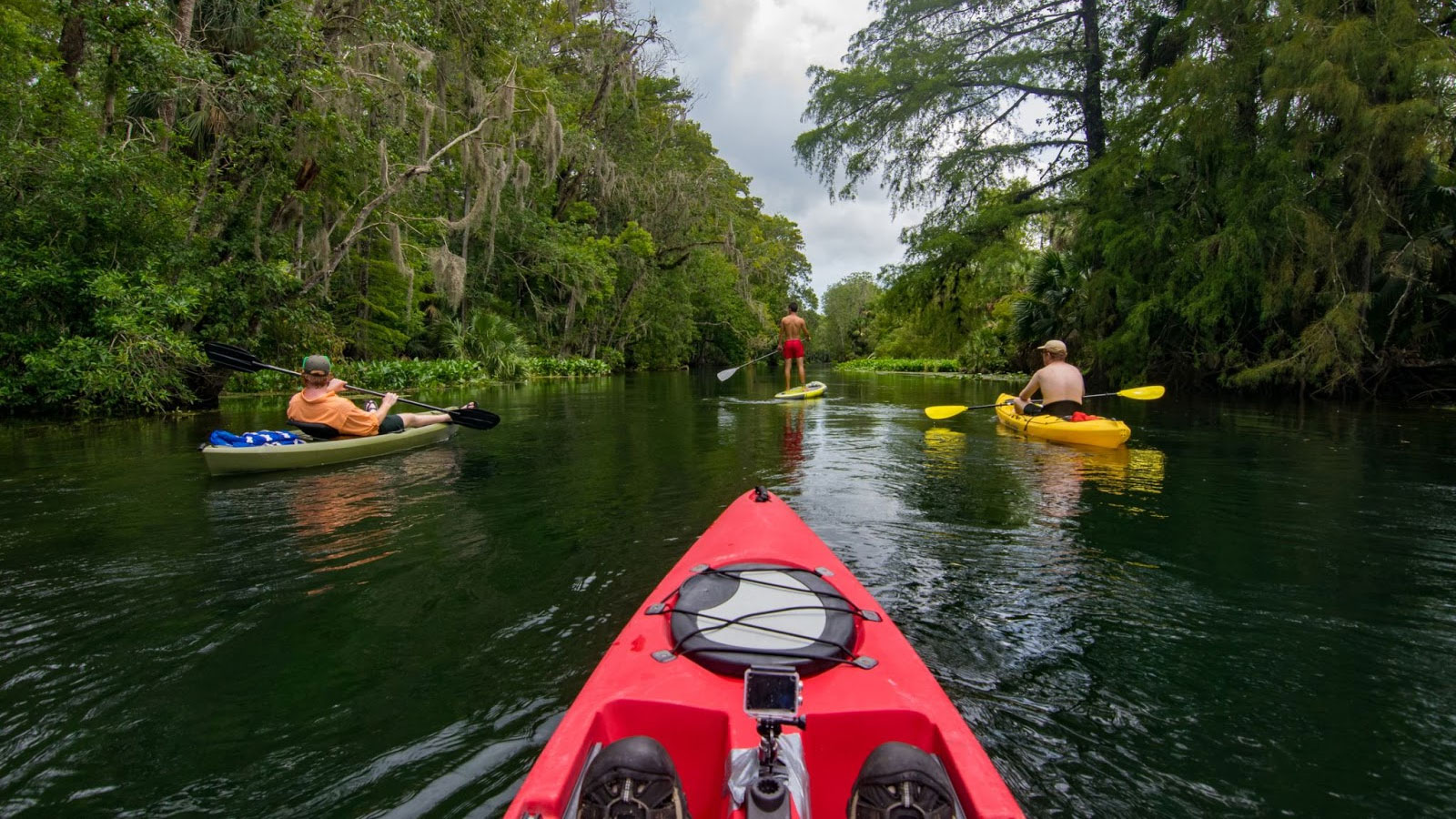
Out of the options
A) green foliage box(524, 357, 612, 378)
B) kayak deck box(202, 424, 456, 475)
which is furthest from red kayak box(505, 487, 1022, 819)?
green foliage box(524, 357, 612, 378)

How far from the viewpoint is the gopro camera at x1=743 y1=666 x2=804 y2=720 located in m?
1.68

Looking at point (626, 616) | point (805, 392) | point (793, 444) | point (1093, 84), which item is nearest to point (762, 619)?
point (626, 616)

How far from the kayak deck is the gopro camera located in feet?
19.7

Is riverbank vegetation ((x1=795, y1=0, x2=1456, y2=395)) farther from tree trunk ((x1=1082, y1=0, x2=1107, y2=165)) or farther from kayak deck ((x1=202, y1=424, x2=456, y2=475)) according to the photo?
kayak deck ((x1=202, y1=424, x2=456, y2=475))

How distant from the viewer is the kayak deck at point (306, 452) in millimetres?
6045

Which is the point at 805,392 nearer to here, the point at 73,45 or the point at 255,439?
the point at 255,439

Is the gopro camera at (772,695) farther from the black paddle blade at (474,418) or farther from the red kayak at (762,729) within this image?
the black paddle blade at (474,418)

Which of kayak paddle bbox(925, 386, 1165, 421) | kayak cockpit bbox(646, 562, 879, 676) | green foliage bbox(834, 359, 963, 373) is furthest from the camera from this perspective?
green foliage bbox(834, 359, 963, 373)

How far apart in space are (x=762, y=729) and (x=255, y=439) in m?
6.50

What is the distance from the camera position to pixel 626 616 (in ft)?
10.7

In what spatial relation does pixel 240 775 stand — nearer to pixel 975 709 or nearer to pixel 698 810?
pixel 698 810

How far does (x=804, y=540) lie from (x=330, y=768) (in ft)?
6.56

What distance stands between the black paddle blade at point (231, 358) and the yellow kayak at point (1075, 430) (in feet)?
28.7

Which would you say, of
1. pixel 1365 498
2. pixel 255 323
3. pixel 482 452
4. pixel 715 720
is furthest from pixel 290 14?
pixel 1365 498
